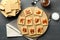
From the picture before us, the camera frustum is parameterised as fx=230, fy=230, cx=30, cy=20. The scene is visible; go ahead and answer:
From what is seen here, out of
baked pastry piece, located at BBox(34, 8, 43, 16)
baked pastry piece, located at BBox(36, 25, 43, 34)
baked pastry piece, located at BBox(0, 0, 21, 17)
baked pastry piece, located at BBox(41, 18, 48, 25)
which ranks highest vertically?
baked pastry piece, located at BBox(0, 0, 21, 17)

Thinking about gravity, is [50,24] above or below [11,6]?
below

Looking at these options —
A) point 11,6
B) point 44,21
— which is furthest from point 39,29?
point 11,6

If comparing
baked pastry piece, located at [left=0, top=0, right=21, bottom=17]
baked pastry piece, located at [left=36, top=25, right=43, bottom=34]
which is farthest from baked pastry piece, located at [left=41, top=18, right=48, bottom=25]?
baked pastry piece, located at [left=0, top=0, right=21, bottom=17]

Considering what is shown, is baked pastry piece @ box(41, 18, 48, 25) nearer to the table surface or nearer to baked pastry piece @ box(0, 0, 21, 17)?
the table surface

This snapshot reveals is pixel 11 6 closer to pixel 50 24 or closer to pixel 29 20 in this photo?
pixel 29 20

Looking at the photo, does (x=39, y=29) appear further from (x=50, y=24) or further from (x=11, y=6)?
(x=11, y=6)

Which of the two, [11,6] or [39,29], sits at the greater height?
[11,6]

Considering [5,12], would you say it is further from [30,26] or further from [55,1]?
[55,1]

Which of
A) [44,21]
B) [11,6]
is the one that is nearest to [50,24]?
[44,21]

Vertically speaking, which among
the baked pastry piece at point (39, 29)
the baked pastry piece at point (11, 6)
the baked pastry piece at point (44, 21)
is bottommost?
the baked pastry piece at point (39, 29)

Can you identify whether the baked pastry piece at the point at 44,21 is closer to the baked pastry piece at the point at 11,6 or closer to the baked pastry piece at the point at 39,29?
the baked pastry piece at the point at 39,29

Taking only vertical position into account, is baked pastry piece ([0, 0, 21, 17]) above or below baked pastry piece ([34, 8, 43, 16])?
above

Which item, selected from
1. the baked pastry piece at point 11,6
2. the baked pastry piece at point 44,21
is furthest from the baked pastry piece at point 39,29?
the baked pastry piece at point 11,6
